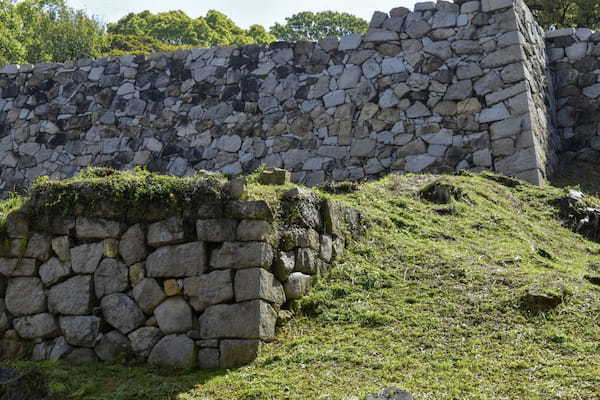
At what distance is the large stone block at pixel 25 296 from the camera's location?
5969mm

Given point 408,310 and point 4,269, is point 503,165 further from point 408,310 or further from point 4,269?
point 4,269

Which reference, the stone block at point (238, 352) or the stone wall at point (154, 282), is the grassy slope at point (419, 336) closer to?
the stone block at point (238, 352)

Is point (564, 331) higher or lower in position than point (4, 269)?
lower

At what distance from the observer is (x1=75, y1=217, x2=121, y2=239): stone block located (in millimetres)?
5898

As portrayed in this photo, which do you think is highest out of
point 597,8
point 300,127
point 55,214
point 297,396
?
point 597,8

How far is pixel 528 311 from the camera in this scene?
5605 mm

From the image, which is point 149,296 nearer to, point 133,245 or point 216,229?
point 133,245

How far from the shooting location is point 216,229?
5.79 m

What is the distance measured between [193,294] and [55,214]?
1.44m

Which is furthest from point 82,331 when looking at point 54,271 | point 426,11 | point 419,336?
point 426,11

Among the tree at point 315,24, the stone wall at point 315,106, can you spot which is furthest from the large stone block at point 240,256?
the tree at point 315,24

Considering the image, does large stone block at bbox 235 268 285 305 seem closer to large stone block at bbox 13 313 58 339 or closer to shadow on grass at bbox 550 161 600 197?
large stone block at bbox 13 313 58 339

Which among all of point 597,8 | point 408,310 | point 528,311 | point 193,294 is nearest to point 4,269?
point 193,294

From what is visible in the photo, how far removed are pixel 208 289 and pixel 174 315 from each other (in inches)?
13.3
